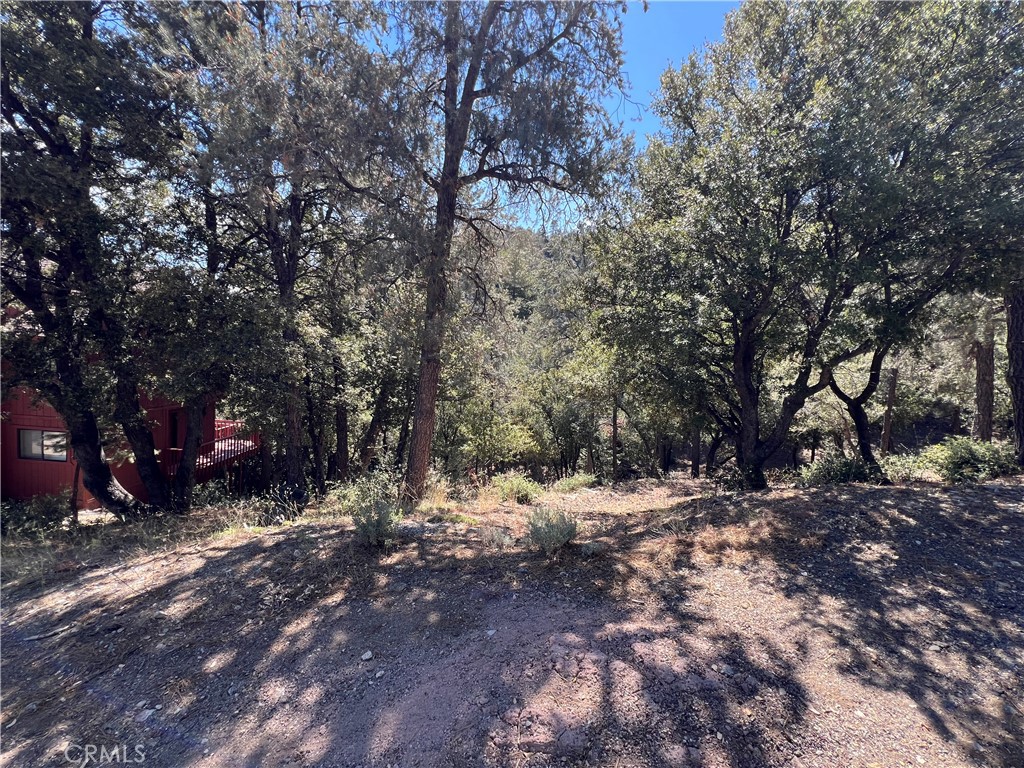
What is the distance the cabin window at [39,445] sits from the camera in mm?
12258

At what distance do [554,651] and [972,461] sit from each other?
7.92 m

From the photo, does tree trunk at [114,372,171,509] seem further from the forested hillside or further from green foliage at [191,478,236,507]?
green foliage at [191,478,236,507]

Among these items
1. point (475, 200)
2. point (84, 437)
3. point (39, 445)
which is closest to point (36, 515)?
point (39, 445)

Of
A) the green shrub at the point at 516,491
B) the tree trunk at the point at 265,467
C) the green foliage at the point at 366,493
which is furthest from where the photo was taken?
the tree trunk at the point at 265,467

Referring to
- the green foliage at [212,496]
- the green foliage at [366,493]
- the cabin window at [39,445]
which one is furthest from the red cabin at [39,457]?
the green foliage at [366,493]

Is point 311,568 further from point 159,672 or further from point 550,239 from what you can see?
point 550,239

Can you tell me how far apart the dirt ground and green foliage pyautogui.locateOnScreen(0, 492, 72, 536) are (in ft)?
18.3

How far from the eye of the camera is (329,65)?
21.4 ft

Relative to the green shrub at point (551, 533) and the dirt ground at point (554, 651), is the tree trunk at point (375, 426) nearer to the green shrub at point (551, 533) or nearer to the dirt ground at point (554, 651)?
the dirt ground at point (554, 651)

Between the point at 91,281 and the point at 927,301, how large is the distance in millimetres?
12712

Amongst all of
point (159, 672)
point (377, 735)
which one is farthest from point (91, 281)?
point (377, 735)

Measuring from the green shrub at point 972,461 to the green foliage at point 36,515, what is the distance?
1481 centimetres

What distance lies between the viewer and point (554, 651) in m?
3.07

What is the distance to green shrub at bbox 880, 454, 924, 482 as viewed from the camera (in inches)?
296
